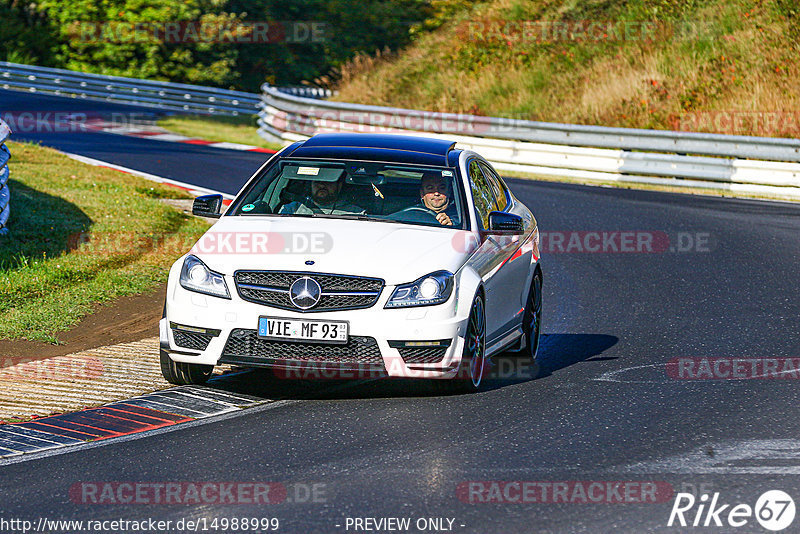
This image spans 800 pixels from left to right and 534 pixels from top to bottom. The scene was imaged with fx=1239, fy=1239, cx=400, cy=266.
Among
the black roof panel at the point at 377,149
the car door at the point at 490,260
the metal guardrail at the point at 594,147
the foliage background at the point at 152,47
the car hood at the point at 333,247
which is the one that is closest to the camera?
the car hood at the point at 333,247

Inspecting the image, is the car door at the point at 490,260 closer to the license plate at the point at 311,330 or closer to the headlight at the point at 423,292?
the headlight at the point at 423,292

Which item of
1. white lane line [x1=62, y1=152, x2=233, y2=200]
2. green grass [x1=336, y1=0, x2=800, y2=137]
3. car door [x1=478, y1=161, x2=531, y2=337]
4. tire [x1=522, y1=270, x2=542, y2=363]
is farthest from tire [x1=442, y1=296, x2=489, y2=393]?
green grass [x1=336, y1=0, x2=800, y2=137]

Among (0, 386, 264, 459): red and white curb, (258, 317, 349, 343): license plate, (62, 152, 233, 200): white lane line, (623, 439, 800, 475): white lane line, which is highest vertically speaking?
(258, 317, 349, 343): license plate

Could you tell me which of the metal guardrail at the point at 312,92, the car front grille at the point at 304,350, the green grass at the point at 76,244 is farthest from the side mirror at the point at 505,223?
the metal guardrail at the point at 312,92

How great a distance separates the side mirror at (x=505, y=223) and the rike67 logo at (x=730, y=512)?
10.4 ft

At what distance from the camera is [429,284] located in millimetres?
8031

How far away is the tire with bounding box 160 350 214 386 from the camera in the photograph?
8469 mm

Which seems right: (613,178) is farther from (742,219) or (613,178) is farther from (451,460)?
(451,460)

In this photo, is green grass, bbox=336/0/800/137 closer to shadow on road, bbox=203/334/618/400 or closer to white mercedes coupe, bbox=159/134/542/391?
shadow on road, bbox=203/334/618/400

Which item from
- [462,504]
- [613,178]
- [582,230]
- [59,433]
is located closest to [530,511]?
[462,504]

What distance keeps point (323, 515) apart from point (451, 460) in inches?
45.6

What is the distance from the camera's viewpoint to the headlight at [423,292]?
7961 mm

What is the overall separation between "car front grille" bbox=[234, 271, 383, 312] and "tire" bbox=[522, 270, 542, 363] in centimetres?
217

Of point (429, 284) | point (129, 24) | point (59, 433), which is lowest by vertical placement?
point (59, 433)
